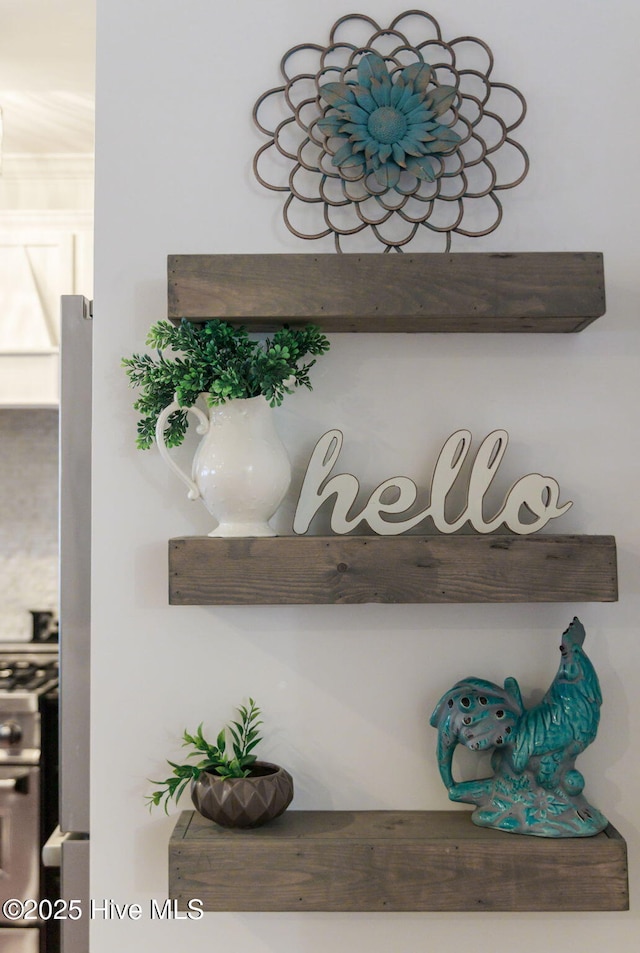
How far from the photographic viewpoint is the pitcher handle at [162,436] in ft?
4.02

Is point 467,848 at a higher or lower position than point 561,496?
lower

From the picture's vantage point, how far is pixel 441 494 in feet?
4.07

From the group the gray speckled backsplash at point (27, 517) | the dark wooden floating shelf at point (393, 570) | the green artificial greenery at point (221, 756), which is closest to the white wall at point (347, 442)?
the green artificial greenery at point (221, 756)

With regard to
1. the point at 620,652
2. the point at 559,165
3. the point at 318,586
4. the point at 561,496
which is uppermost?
the point at 559,165

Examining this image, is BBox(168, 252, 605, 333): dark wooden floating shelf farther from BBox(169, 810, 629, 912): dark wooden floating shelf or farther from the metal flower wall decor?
→ BBox(169, 810, 629, 912): dark wooden floating shelf

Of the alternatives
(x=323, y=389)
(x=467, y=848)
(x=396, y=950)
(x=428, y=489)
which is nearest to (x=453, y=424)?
(x=428, y=489)

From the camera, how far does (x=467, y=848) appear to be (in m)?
1.16

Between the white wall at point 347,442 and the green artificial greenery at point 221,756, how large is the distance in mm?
26

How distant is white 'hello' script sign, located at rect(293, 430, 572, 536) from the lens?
1.22 m

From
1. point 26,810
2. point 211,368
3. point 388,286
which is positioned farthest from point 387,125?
point 26,810

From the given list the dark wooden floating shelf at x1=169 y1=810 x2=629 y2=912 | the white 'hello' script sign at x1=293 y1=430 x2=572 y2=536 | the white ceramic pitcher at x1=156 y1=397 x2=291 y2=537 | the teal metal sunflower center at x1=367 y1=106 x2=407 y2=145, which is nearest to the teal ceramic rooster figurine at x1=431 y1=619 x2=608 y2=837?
the dark wooden floating shelf at x1=169 y1=810 x2=629 y2=912

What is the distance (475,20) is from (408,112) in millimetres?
235

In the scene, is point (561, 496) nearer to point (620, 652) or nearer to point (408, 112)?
point (620, 652)

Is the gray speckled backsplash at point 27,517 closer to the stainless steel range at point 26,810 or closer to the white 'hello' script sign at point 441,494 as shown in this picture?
the stainless steel range at point 26,810
